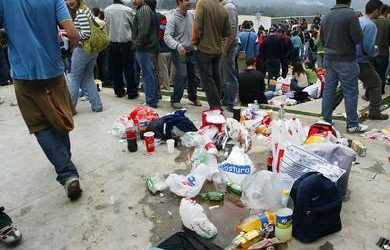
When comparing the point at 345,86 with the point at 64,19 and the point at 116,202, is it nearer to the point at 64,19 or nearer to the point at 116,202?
the point at 116,202

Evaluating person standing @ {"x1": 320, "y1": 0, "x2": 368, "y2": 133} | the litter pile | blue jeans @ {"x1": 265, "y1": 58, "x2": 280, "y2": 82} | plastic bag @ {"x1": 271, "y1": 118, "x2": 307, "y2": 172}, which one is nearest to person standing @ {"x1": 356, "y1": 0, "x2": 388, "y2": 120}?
person standing @ {"x1": 320, "y1": 0, "x2": 368, "y2": 133}

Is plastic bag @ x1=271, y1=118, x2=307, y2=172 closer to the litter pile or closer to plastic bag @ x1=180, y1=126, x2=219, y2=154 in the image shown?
the litter pile

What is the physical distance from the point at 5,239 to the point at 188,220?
1.27 metres

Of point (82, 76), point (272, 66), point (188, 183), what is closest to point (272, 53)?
point (272, 66)

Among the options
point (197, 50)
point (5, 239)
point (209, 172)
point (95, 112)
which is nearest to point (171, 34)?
point (197, 50)

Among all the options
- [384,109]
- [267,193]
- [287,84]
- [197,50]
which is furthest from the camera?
[287,84]

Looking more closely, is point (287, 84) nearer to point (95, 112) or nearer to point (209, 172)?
point (95, 112)

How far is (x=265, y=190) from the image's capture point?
2.71 metres

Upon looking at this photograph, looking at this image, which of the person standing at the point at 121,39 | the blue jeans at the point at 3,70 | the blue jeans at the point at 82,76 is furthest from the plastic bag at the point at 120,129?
the blue jeans at the point at 3,70

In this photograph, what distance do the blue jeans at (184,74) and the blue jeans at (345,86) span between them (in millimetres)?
1969

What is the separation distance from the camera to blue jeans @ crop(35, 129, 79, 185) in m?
2.83

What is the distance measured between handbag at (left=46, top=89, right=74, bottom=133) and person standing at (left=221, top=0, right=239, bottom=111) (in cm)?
304

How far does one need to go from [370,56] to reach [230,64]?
193cm

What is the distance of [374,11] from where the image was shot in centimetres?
502
